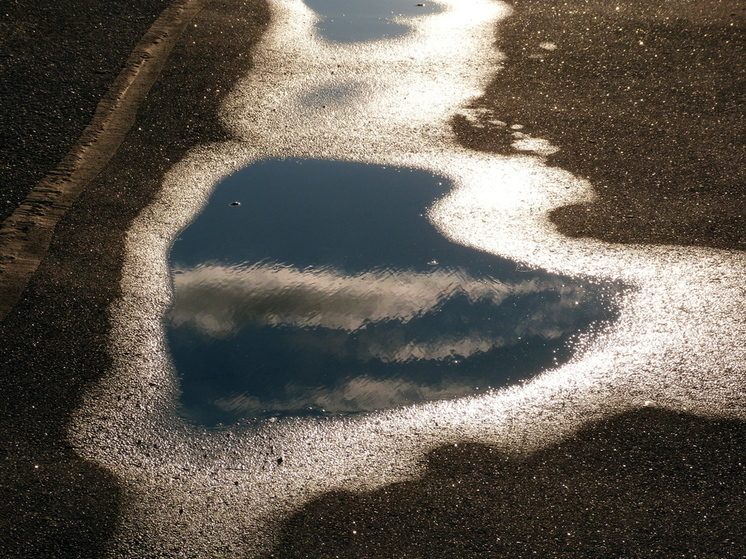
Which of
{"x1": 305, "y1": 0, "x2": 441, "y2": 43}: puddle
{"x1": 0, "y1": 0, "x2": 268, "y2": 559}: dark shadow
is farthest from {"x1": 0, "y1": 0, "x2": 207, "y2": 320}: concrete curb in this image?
{"x1": 305, "y1": 0, "x2": 441, "y2": 43}: puddle

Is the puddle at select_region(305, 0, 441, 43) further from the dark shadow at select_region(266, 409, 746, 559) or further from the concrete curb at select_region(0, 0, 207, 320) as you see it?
the dark shadow at select_region(266, 409, 746, 559)

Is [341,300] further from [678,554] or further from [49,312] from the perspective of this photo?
[678,554]

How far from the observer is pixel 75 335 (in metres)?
4.39

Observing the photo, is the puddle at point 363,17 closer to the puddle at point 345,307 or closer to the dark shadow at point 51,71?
the dark shadow at point 51,71

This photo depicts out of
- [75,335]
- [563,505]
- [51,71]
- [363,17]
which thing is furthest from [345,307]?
[363,17]

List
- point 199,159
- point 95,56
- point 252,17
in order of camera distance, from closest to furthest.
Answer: point 199,159 → point 95,56 → point 252,17

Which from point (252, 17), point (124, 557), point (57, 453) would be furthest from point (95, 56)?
point (124, 557)

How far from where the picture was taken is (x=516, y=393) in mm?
4098

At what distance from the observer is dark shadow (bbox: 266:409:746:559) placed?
3.24 metres

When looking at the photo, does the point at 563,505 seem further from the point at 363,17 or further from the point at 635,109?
the point at 363,17

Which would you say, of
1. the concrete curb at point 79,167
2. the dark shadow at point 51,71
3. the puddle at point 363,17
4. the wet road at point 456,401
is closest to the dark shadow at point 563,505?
the wet road at point 456,401

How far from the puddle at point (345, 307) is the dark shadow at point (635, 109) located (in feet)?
3.36

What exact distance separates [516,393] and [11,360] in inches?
127

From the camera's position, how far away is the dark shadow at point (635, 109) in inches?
213
